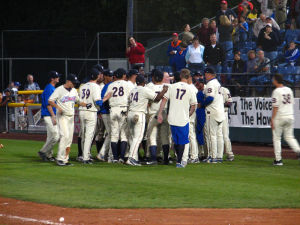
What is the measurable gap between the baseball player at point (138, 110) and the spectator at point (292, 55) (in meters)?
7.27

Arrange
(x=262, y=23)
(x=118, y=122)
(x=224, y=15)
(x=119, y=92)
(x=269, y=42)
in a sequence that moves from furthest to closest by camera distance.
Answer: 1. (x=224, y=15)
2. (x=262, y=23)
3. (x=269, y=42)
4. (x=118, y=122)
5. (x=119, y=92)

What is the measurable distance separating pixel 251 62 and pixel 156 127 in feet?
23.8

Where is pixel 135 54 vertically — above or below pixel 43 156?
above

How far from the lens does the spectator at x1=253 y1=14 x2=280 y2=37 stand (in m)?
21.2

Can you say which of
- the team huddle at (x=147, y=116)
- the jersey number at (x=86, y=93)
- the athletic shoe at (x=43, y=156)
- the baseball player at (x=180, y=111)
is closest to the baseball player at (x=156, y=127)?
the team huddle at (x=147, y=116)

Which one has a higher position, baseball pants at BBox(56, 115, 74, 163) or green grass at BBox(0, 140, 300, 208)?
baseball pants at BBox(56, 115, 74, 163)

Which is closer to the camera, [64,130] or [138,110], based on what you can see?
[64,130]

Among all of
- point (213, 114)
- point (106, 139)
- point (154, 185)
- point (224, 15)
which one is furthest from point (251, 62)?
point (154, 185)

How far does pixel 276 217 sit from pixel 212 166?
5.51m

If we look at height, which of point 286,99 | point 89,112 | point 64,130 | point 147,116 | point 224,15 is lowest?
point 64,130

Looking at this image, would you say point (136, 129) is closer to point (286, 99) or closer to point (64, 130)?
point (64, 130)

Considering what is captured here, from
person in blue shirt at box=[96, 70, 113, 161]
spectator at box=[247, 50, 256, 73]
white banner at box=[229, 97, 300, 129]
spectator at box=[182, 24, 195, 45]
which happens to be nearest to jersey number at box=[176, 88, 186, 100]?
person in blue shirt at box=[96, 70, 113, 161]

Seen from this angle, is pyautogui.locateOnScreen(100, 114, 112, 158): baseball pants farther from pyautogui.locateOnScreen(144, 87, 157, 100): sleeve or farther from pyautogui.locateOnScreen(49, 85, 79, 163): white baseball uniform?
pyautogui.locateOnScreen(144, 87, 157, 100): sleeve

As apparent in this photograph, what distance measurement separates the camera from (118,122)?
14.4 metres
